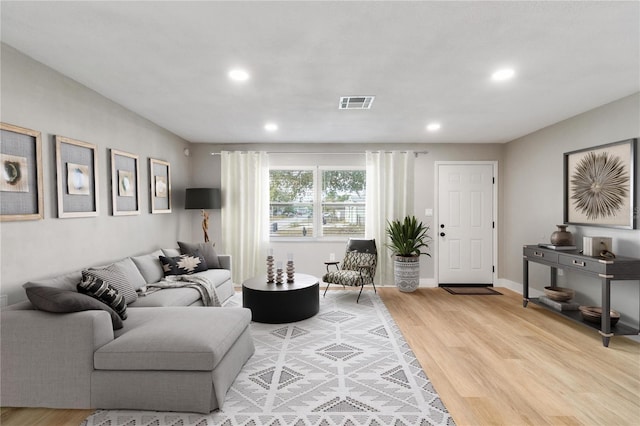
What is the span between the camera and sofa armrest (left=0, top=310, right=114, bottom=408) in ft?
6.84

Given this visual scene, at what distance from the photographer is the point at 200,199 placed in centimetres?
498

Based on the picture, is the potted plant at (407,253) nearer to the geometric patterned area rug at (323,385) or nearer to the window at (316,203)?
the window at (316,203)

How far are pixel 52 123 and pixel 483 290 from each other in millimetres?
5896

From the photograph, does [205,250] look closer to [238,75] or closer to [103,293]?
A: [103,293]

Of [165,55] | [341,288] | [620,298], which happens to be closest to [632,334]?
[620,298]

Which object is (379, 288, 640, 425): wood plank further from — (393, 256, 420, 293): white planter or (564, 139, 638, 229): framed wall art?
(564, 139, 638, 229): framed wall art

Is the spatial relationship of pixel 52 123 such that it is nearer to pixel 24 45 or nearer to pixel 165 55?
pixel 24 45

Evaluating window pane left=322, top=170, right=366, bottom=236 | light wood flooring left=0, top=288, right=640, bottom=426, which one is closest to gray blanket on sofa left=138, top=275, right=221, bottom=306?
light wood flooring left=0, top=288, right=640, bottom=426

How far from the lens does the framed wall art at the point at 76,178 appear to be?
278 centimetres

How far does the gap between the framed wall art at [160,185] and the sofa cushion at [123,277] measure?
121 centimetres

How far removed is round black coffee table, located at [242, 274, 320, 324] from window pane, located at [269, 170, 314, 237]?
1.85 m

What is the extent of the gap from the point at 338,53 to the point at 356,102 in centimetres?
110

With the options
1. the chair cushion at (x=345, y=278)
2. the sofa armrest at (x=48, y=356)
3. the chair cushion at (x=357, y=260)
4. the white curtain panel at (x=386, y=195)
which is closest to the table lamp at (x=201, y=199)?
the chair cushion at (x=345, y=278)

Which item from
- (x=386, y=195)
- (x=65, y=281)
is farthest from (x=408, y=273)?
(x=65, y=281)
